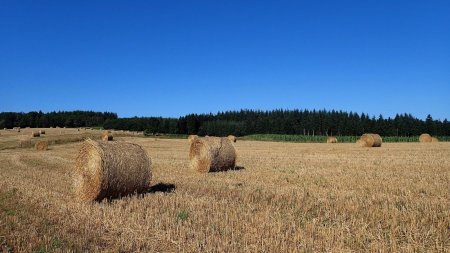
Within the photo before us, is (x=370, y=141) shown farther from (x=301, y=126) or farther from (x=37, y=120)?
(x=37, y=120)

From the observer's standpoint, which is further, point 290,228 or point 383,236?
point 290,228

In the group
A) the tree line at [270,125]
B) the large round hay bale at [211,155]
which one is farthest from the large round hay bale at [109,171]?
the tree line at [270,125]

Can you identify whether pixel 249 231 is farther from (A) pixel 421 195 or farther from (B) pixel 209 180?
(B) pixel 209 180

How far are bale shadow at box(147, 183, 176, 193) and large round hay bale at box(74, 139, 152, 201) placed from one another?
425mm

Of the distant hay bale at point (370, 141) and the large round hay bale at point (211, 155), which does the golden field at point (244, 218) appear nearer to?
the large round hay bale at point (211, 155)

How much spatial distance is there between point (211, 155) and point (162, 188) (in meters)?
4.95

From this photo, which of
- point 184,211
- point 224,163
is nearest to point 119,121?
point 224,163

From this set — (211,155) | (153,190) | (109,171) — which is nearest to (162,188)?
(153,190)

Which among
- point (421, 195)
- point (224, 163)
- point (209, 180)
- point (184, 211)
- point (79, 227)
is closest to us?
point (79, 227)

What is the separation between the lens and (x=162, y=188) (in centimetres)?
1254

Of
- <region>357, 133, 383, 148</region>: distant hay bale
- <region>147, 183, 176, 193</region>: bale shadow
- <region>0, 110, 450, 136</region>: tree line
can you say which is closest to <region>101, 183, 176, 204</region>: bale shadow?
<region>147, 183, 176, 193</region>: bale shadow

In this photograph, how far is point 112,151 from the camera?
11656 mm

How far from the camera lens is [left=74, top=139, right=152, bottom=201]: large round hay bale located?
11.0m

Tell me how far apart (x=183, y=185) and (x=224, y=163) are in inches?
200
